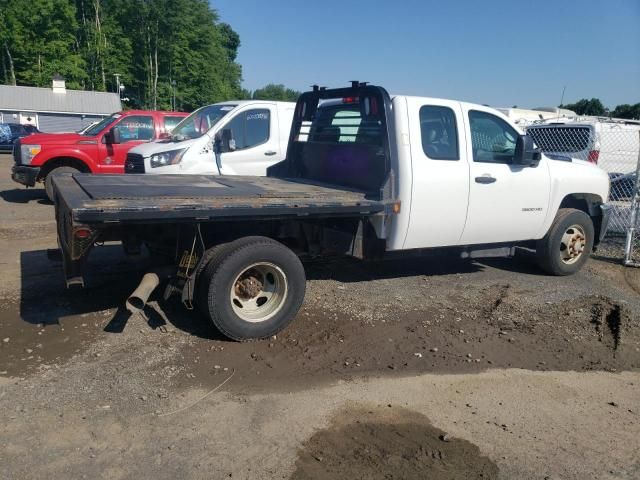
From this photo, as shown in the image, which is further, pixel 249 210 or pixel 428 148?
pixel 428 148

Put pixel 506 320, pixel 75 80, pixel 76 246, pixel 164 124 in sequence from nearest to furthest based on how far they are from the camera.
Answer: pixel 76 246, pixel 506 320, pixel 164 124, pixel 75 80

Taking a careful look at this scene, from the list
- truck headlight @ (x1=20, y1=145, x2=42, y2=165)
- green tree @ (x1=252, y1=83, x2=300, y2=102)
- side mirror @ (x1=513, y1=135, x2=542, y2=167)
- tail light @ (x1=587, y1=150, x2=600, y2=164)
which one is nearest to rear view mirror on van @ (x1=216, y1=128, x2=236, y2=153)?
side mirror @ (x1=513, y1=135, x2=542, y2=167)

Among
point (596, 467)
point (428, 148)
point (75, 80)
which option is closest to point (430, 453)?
point (596, 467)

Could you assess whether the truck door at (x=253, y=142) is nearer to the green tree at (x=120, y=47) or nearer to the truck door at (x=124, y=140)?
the truck door at (x=124, y=140)

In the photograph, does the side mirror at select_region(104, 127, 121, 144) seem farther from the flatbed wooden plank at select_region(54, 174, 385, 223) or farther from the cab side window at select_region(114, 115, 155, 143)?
the flatbed wooden plank at select_region(54, 174, 385, 223)

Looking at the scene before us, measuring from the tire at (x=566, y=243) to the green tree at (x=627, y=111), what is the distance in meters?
39.9

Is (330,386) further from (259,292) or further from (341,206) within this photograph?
A: (341,206)

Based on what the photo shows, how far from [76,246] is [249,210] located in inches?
Result: 51.8

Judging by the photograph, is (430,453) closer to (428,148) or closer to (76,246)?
(76,246)

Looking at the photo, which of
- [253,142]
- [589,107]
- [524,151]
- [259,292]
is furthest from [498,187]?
[589,107]

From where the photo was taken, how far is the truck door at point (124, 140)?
37.9 ft

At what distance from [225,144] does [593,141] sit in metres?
7.77

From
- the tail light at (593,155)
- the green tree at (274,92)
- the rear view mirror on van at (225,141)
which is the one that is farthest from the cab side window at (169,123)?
the green tree at (274,92)

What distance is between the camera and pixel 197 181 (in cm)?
599
